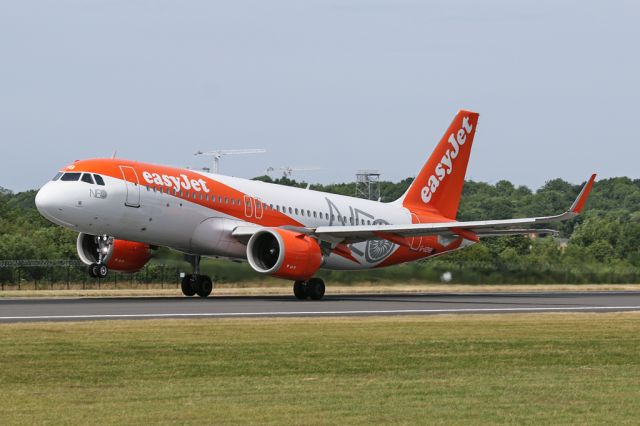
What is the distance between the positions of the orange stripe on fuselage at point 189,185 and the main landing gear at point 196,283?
107 inches

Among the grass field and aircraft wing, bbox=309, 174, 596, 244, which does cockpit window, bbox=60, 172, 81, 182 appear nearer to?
aircraft wing, bbox=309, 174, 596, 244

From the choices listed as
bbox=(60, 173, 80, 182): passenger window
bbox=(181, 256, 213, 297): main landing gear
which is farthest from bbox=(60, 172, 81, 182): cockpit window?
bbox=(181, 256, 213, 297): main landing gear

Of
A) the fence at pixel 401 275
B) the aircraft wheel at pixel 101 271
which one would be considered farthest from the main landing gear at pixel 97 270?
the fence at pixel 401 275

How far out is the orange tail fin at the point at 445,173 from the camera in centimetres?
4969

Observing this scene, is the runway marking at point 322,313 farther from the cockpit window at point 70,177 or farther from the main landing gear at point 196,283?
the main landing gear at point 196,283

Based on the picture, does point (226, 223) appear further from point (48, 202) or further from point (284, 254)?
point (48, 202)

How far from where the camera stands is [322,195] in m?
45.3

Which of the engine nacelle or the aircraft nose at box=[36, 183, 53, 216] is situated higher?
the aircraft nose at box=[36, 183, 53, 216]

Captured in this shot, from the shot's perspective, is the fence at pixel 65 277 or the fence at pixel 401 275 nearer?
the fence at pixel 401 275

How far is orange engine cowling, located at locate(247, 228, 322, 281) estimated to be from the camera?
1483 inches

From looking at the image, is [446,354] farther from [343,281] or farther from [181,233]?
[343,281]

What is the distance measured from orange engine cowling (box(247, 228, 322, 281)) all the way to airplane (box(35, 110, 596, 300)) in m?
0.03

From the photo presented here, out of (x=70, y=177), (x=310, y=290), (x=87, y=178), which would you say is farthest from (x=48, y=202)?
(x=310, y=290)

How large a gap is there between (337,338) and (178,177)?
712 inches
